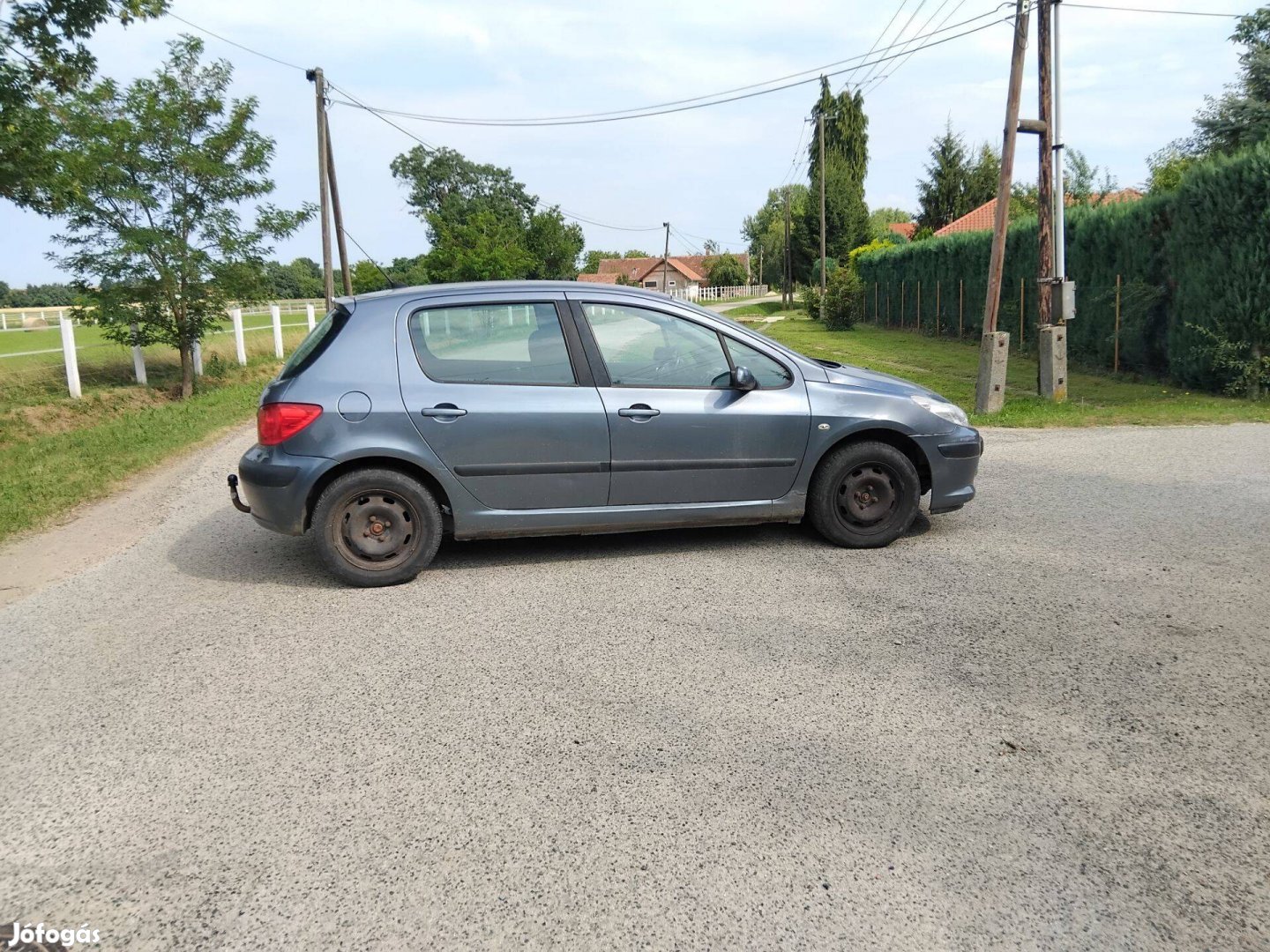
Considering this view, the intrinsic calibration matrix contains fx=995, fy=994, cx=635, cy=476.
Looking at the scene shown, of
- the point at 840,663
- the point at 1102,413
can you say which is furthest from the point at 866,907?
the point at 1102,413

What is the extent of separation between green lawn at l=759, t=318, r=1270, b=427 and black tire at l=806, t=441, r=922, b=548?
6.36 meters

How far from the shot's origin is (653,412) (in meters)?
5.74

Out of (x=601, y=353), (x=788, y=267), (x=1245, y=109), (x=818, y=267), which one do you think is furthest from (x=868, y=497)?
(x=788, y=267)

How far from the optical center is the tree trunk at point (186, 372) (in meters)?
17.5

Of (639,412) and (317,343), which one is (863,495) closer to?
(639,412)

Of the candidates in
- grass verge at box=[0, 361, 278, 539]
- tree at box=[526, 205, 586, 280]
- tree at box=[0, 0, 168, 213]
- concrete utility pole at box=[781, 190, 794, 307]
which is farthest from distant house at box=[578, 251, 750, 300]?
tree at box=[0, 0, 168, 213]

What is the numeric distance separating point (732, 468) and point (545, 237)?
56.6 metres

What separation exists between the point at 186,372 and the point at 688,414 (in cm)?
1460

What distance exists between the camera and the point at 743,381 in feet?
19.1

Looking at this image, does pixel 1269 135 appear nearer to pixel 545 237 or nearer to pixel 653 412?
pixel 653 412

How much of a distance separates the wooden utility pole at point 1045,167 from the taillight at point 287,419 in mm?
11465

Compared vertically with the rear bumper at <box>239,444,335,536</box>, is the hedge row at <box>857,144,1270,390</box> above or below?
above

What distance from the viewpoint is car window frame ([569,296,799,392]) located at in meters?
5.79

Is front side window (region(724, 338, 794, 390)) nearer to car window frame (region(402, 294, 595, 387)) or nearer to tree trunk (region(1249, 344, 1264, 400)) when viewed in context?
car window frame (region(402, 294, 595, 387))
